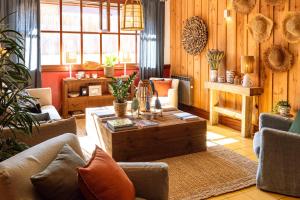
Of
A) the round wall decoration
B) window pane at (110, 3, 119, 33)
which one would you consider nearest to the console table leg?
the round wall decoration

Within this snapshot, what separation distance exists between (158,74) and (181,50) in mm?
739

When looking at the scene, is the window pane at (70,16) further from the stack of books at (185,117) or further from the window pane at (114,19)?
the stack of books at (185,117)

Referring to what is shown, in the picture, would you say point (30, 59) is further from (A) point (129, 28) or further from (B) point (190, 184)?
(B) point (190, 184)

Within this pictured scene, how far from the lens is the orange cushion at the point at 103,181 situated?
150cm

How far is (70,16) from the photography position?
19.7ft

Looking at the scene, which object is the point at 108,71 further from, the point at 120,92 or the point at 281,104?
the point at 281,104

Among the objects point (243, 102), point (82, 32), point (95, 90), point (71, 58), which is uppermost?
point (82, 32)

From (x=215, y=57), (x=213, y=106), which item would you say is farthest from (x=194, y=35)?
(x=213, y=106)

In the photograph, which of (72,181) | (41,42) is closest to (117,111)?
(72,181)

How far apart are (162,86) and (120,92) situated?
227cm

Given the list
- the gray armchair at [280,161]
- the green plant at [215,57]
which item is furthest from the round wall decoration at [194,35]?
the gray armchair at [280,161]

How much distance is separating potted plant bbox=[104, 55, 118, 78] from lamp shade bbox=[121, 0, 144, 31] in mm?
2142

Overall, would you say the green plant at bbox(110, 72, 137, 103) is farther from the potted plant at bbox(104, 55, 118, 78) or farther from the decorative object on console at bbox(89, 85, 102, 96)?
the potted plant at bbox(104, 55, 118, 78)

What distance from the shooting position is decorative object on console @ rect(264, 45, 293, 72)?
13.1ft
